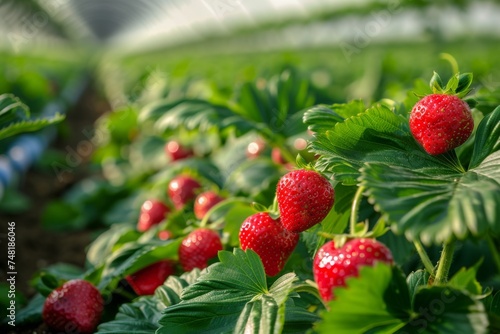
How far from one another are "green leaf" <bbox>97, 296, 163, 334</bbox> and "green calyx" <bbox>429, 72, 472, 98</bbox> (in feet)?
2.42

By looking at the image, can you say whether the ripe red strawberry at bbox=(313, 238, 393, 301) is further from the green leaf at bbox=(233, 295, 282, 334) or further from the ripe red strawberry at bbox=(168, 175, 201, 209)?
the ripe red strawberry at bbox=(168, 175, 201, 209)

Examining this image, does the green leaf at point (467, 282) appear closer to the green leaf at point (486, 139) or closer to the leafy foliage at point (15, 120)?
the green leaf at point (486, 139)

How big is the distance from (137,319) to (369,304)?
65cm

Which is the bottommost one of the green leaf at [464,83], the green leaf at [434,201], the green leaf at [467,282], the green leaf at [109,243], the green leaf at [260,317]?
the green leaf at [109,243]

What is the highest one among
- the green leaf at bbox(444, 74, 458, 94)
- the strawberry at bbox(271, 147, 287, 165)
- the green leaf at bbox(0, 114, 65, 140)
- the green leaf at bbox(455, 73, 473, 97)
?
the green leaf at bbox(0, 114, 65, 140)

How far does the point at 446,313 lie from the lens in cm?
90

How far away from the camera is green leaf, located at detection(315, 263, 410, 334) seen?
2.83 feet

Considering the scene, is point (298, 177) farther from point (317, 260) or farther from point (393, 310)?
point (393, 310)

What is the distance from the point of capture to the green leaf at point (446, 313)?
0.86 m

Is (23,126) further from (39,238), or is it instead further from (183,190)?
(39,238)

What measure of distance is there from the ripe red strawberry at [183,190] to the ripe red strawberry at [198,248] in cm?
62

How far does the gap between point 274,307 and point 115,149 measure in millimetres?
3460

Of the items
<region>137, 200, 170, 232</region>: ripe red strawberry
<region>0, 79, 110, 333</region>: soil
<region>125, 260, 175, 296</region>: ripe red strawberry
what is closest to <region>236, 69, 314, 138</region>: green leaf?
<region>137, 200, 170, 232</region>: ripe red strawberry

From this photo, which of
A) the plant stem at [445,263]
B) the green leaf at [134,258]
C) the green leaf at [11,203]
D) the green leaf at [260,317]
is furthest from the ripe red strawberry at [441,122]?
the green leaf at [11,203]
